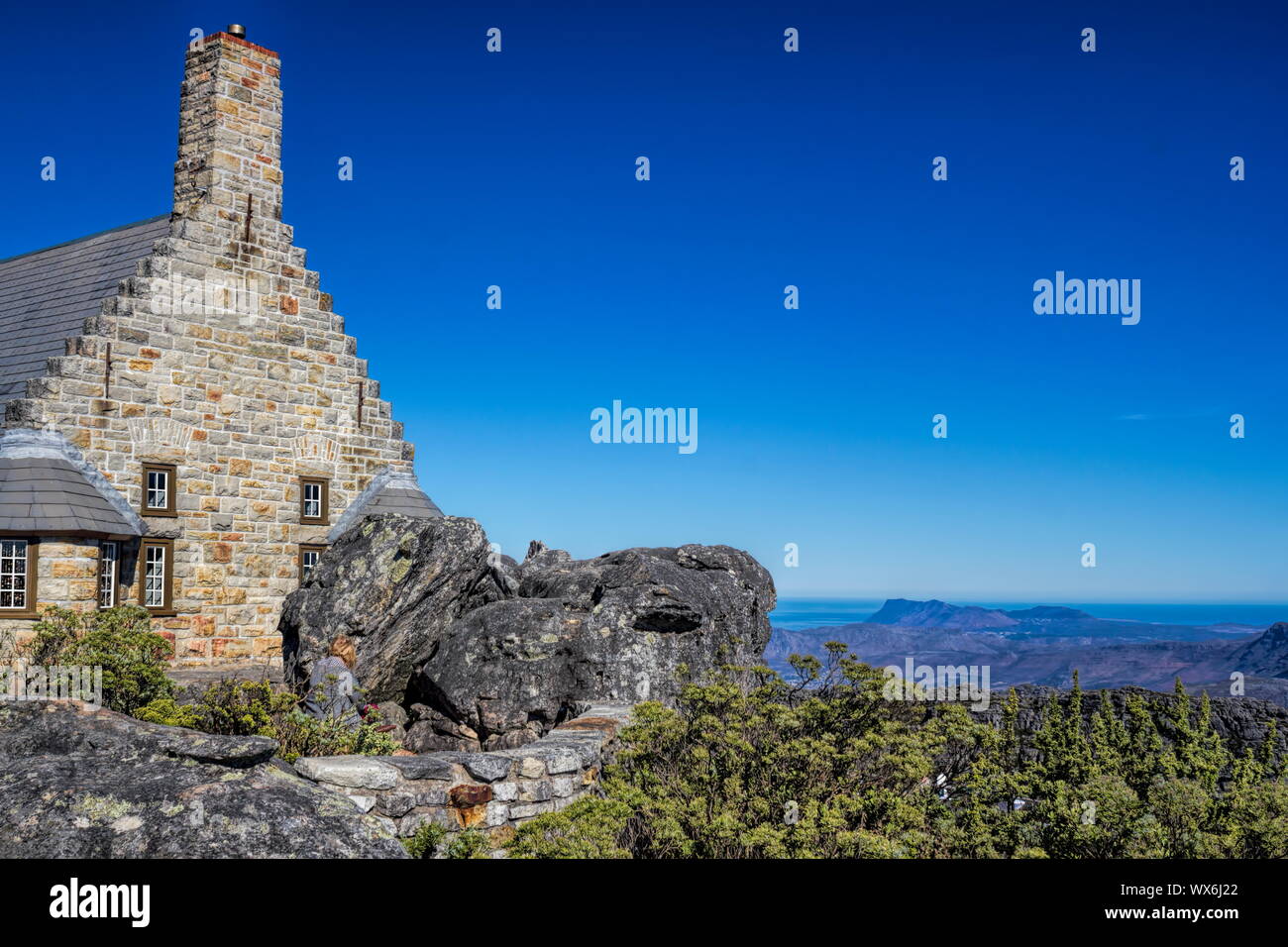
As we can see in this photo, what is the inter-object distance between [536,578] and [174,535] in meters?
6.65

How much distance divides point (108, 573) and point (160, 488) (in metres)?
1.84

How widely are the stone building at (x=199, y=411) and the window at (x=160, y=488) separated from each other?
0.11 ft

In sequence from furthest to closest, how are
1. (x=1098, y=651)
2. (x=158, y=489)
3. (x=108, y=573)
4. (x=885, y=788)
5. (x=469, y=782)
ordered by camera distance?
1. (x=1098, y=651)
2. (x=158, y=489)
3. (x=108, y=573)
4. (x=885, y=788)
5. (x=469, y=782)

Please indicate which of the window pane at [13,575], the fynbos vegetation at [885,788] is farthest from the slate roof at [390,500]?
the fynbos vegetation at [885,788]

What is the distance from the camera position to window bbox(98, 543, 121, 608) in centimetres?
1803

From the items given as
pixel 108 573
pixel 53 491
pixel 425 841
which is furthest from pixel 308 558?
pixel 425 841

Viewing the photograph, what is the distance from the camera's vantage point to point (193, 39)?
20.9 m

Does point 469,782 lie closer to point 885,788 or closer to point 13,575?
point 885,788

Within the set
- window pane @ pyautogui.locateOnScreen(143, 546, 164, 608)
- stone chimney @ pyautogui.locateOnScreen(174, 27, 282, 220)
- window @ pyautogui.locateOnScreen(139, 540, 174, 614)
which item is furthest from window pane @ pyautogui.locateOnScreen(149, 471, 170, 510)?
stone chimney @ pyautogui.locateOnScreen(174, 27, 282, 220)

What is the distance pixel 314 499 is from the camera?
21.6m

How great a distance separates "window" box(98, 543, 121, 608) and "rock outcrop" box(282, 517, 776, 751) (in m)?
3.00

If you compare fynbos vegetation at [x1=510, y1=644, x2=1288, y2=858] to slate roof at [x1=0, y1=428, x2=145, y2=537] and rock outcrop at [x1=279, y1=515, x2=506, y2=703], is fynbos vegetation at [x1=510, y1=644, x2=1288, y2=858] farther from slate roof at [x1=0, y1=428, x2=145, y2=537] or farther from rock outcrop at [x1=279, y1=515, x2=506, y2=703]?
slate roof at [x1=0, y1=428, x2=145, y2=537]
